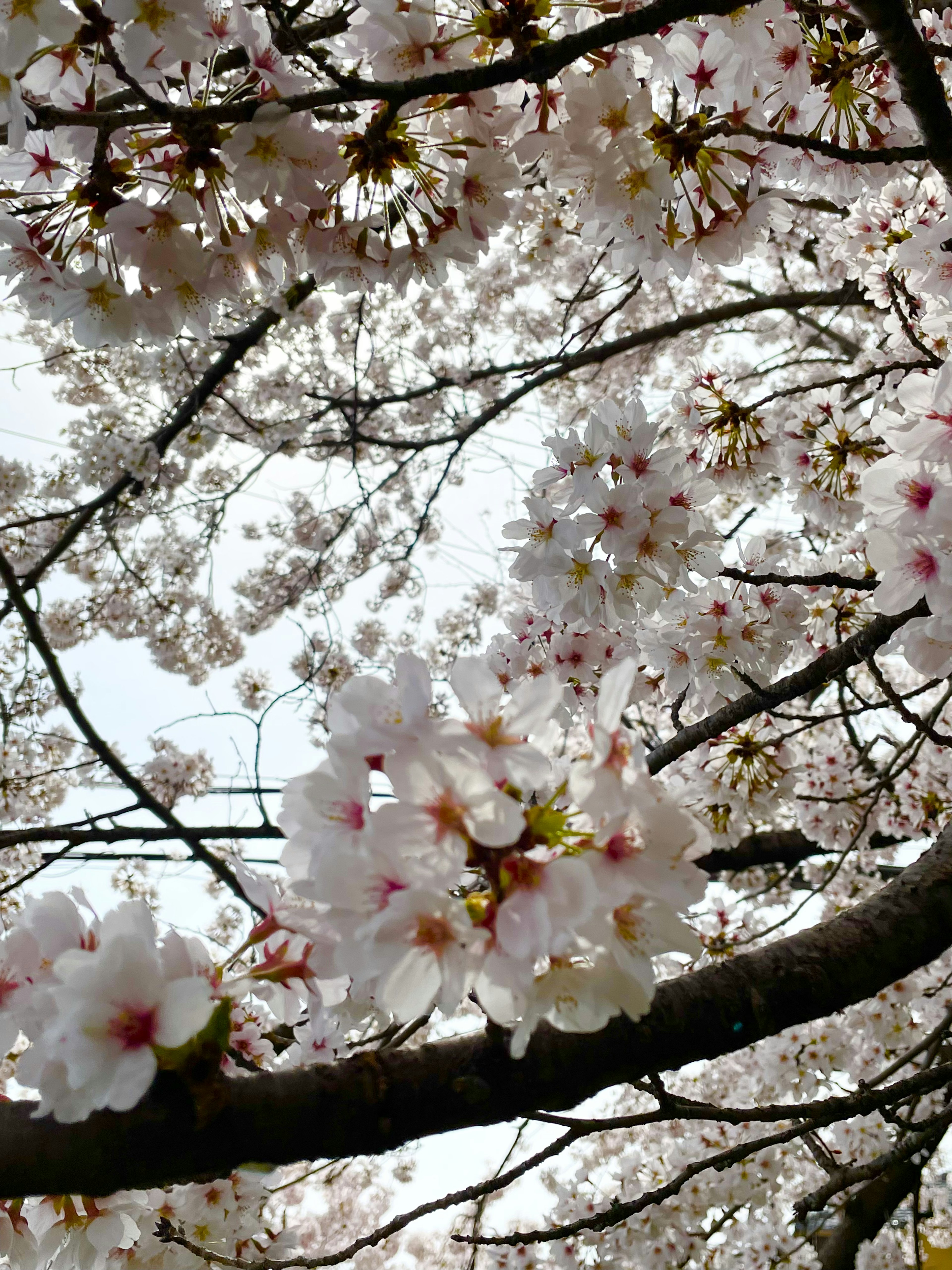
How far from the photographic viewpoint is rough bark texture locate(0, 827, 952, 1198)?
82 cm

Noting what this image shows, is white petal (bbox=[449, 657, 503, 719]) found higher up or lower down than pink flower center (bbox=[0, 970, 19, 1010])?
higher up

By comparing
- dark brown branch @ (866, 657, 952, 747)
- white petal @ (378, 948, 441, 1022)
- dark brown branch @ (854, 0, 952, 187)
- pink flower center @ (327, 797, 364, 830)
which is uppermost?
dark brown branch @ (854, 0, 952, 187)

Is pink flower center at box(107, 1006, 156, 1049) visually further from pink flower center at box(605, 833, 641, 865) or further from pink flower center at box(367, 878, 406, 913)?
pink flower center at box(605, 833, 641, 865)

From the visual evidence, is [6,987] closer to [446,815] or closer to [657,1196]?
[446,815]

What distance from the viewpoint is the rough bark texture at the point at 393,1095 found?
820mm

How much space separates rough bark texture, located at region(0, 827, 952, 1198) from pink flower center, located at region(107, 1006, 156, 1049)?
5 centimetres

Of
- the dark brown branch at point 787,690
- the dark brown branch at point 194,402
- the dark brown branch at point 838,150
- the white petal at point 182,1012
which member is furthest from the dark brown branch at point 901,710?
the dark brown branch at point 194,402

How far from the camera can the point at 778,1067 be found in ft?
14.6

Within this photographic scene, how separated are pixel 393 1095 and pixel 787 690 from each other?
136 cm

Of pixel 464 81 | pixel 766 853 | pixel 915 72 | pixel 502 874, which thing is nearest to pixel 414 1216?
pixel 502 874

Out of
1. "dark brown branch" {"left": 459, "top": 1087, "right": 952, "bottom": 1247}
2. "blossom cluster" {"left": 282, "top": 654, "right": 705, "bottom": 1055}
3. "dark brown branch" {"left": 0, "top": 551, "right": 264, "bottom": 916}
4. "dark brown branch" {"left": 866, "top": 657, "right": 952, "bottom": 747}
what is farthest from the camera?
"dark brown branch" {"left": 0, "top": 551, "right": 264, "bottom": 916}

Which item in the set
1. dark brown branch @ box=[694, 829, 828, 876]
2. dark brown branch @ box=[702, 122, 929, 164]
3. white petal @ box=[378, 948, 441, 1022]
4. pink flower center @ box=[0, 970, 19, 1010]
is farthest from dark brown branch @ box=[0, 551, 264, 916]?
dark brown branch @ box=[694, 829, 828, 876]

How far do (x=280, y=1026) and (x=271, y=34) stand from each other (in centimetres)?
225

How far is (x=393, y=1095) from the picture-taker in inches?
34.2
